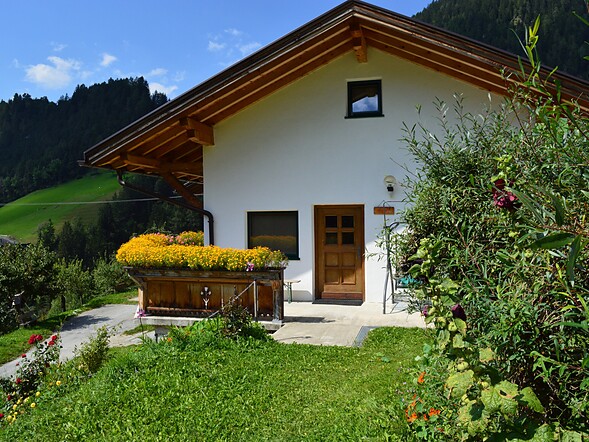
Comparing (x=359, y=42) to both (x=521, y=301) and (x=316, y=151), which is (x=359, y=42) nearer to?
(x=316, y=151)

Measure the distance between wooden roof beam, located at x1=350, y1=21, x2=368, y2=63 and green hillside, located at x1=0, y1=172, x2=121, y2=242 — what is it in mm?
47378

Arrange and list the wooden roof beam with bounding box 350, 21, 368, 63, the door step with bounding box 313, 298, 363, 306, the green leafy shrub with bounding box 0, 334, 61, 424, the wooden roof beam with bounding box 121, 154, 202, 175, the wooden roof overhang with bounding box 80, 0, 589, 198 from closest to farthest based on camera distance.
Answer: the green leafy shrub with bounding box 0, 334, 61, 424 → the wooden roof overhang with bounding box 80, 0, 589, 198 → the wooden roof beam with bounding box 350, 21, 368, 63 → the door step with bounding box 313, 298, 363, 306 → the wooden roof beam with bounding box 121, 154, 202, 175

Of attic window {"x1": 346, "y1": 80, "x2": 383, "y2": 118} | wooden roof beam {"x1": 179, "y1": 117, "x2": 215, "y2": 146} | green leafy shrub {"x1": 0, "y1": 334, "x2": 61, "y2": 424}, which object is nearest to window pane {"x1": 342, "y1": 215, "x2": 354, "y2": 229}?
attic window {"x1": 346, "y1": 80, "x2": 383, "y2": 118}

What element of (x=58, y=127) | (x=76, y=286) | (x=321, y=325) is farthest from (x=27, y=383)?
(x=58, y=127)

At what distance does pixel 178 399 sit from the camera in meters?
4.32

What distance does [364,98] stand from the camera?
9492 millimetres

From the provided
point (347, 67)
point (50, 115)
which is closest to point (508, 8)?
point (347, 67)

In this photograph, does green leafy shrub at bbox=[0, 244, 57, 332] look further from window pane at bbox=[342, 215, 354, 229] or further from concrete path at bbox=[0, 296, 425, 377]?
window pane at bbox=[342, 215, 354, 229]

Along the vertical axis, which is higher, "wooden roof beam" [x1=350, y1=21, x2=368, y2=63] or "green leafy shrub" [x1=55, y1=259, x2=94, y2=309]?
"wooden roof beam" [x1=350, y1=21, x2=368, y2=63]

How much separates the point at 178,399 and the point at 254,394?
70cm

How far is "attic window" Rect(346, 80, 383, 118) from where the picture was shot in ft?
30.7

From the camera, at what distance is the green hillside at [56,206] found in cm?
5209

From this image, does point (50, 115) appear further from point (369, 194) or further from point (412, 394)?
point (412, 394)

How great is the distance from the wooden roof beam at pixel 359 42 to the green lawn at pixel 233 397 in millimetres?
5537
